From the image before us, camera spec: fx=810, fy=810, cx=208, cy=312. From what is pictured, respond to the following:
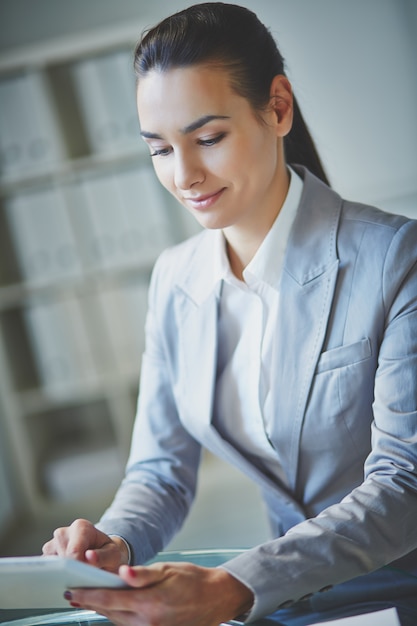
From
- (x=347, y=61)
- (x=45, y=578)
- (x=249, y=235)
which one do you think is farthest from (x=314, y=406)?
(x=347, y=61)

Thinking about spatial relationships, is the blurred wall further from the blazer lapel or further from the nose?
the nose

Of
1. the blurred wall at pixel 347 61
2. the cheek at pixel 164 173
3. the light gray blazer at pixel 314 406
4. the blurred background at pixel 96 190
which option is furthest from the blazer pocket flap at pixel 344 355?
the blurred wall at pixel 347 61

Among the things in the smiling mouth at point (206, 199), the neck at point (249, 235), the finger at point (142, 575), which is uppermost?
the smiling mouth at point (206, 199)

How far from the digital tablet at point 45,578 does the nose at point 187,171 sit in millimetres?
575

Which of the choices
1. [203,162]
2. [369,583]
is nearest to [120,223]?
[203,162]

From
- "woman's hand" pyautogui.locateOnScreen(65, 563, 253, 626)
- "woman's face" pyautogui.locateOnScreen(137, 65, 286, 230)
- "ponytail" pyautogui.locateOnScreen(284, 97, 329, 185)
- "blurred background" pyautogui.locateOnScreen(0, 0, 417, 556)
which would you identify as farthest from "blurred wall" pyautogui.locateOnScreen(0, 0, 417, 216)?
"woman's hand" pyautogui.locateOnScreen(65, 563, 253, 626)

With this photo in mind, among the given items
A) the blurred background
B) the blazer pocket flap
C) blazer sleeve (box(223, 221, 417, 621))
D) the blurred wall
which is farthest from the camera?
the blurred wall

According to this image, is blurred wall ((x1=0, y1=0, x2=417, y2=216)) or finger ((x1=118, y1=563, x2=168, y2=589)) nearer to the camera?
finger ((x1=118, y1=563, x2=168, y2=589))

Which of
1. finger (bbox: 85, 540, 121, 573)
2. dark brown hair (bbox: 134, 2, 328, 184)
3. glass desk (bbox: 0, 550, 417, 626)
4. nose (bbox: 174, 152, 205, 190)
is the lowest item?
glass desk (bbox: 0, 550, 417, 626)

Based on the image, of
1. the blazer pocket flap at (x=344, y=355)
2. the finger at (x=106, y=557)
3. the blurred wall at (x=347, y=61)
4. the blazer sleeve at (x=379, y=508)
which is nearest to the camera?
the blazer sleeve at (x=379, y=508)

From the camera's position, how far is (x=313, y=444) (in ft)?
4.11

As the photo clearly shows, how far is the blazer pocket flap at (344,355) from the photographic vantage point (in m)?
1.21

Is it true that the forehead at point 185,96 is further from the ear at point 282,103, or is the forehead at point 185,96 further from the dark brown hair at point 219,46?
the ear at point 282,103

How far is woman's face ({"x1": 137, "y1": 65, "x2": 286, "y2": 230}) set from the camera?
1171 millimetres
